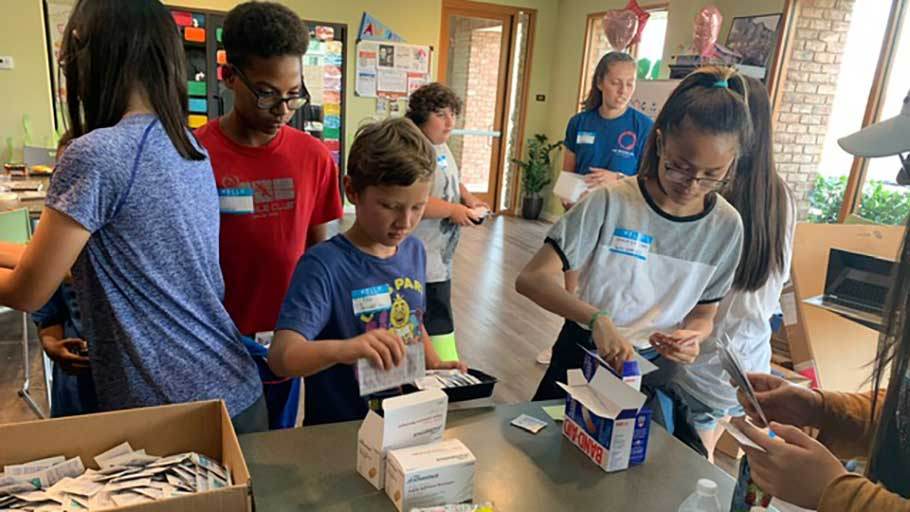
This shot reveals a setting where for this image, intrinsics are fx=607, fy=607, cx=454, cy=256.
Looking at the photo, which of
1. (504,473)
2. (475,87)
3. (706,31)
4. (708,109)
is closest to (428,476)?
(504,473)

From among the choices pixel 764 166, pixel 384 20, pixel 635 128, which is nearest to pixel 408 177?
pixel 764 166

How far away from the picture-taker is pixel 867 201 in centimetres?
430

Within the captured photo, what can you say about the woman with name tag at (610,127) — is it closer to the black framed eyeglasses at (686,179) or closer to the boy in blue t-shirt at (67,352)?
the black framed eyeglasses at (686,179)

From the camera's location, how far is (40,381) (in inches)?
113

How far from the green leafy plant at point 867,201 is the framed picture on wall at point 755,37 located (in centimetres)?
110

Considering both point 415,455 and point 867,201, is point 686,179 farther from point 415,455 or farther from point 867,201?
point 867,201

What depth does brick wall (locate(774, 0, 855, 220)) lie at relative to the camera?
4.64 meters

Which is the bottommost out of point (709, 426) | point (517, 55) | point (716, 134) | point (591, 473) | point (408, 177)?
point (709, 426)

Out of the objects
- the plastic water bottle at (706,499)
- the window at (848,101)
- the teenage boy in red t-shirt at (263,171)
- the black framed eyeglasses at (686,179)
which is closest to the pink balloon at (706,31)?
the window at (848,101)

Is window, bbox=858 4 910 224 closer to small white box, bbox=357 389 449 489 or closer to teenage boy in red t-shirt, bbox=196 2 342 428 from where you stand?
teenage boy in red t-shirt, bbox=196 2 342 428

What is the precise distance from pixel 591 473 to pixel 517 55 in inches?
282

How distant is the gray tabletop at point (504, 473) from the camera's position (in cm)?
100

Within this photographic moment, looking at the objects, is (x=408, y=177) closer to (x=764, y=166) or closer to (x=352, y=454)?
(x=352, y=454)

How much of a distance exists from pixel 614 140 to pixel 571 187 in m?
0.53
